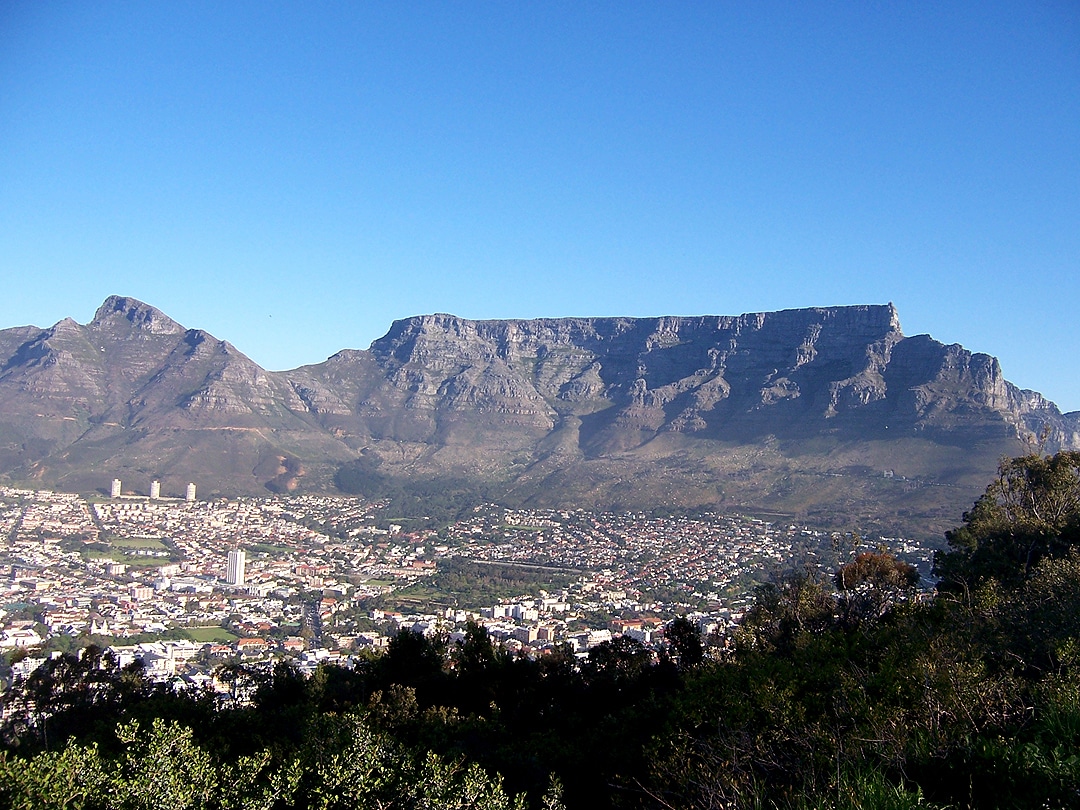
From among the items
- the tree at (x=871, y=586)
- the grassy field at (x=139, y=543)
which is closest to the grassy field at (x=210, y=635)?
the tree at (x=871, y=586)

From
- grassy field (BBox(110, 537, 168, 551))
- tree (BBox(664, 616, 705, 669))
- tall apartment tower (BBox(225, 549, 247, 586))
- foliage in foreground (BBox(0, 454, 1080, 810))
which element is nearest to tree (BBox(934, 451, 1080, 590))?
foliage in foreground (BBox(0, 454, 1080, 810))

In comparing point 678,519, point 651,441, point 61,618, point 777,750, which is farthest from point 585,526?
point 777,750

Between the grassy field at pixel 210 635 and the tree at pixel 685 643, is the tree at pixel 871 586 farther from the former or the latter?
the grassy field at pixel 210 635

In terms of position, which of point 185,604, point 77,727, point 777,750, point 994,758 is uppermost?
point 994,758

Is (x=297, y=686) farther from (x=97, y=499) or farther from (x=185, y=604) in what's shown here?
(x=97, y=499)

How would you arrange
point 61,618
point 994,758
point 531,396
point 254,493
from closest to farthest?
1. point 994,758
2. point 61,618
3. point 254,493
4. point 531,396

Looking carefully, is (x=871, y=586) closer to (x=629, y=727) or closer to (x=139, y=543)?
(x=629, y=727)
